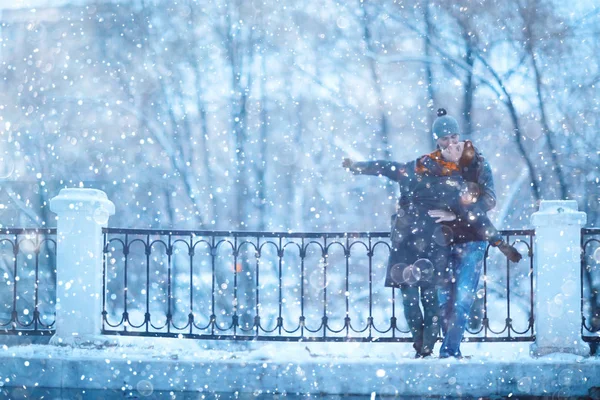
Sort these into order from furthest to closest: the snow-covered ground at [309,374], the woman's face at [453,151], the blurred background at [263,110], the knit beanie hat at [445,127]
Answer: the blurred background at [263,110]
the snow-covered ground at [309,374]
the woman's face at [453,151]
the knit beanie hat at [445,127]

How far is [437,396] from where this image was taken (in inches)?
209

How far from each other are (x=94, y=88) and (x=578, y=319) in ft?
45.6

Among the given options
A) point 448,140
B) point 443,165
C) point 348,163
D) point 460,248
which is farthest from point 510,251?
point 348,163

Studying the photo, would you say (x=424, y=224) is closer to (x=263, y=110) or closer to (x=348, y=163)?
(x=348, y=163)

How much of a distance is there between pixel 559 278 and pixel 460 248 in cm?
99

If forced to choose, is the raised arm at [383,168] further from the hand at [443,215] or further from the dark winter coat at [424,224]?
the hand at [443,215]

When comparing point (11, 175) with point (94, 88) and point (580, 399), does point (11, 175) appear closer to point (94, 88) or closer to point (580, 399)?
point (94, 88)

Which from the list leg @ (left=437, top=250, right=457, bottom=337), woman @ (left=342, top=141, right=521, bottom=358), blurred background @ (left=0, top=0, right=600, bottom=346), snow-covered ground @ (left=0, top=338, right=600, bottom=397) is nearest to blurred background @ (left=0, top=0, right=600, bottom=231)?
blurred background @ (left=0, top=0, right=600, bottom=346)

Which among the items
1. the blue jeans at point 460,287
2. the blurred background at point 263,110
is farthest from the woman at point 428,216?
the blurred background at point 263,110

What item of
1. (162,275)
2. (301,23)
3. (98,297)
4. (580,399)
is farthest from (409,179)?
(162,275)

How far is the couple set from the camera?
5070mm

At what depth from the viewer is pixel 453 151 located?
507 centimetres

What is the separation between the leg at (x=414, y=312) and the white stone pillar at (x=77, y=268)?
261 cm

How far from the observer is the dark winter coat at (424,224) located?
5.10m
